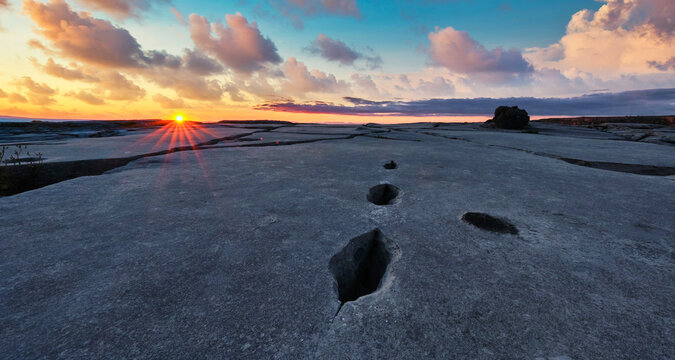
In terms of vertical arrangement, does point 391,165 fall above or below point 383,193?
above

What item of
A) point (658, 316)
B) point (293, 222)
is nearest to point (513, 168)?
point (658, 316)

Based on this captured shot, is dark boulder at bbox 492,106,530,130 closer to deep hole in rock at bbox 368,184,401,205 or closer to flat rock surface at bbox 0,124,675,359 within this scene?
flat rock surface at bbox 0,124,675,359

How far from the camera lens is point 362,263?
170 centimetres

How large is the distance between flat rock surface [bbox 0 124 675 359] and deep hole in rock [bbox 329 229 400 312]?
0.19 ft

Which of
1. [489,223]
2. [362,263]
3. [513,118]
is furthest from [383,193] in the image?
[513,118]

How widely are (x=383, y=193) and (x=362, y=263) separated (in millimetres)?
1246

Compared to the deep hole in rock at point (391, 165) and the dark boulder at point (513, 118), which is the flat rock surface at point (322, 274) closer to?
the deep hole in rock at point (391, 165)

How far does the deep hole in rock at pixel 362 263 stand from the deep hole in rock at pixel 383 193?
35.6 inches

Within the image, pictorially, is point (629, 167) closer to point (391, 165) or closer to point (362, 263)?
point (391, 165)

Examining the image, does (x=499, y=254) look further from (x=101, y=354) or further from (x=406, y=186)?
(x=101, y=354)

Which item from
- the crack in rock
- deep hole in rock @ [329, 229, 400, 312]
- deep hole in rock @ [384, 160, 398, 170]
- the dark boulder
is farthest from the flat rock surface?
the dark boulder

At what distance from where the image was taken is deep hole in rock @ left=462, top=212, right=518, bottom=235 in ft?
6.18

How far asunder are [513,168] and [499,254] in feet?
8.54

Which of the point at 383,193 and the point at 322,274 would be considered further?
the point at 383,193
